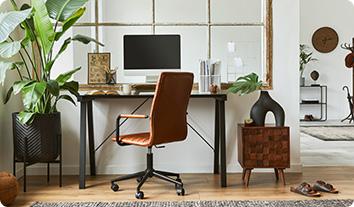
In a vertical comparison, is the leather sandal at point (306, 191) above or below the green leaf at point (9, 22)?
below

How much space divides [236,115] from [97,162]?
137 cm

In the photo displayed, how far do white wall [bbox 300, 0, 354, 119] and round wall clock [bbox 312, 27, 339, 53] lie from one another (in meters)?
0.08

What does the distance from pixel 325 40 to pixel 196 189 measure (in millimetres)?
7333

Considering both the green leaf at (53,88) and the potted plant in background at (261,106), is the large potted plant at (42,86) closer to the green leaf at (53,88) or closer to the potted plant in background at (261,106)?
the green leaf at (53,88)

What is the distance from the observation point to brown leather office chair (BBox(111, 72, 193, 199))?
335 cm

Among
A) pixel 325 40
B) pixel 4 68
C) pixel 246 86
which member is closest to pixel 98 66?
pixel 4 68

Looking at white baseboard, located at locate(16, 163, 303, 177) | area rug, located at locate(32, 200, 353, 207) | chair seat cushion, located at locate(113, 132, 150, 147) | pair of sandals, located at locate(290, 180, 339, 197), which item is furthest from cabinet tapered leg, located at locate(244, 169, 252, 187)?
chair seat cushion, located at locate(113, 132, 150, 147)

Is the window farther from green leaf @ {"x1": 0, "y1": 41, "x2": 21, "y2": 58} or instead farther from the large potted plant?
green leaf @ {"x1": 0, "y1": 41, "x2": 21, "y2": 58}

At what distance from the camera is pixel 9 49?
3250 millimetres

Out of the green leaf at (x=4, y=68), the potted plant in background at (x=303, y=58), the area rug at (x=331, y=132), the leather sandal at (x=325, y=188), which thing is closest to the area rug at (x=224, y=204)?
the leather sandal at (x=325, y=188)

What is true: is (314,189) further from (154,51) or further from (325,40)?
(325,40)

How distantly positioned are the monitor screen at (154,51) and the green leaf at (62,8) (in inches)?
25.4

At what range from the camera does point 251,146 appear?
3734 millimetres

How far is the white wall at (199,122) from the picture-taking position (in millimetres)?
4293
